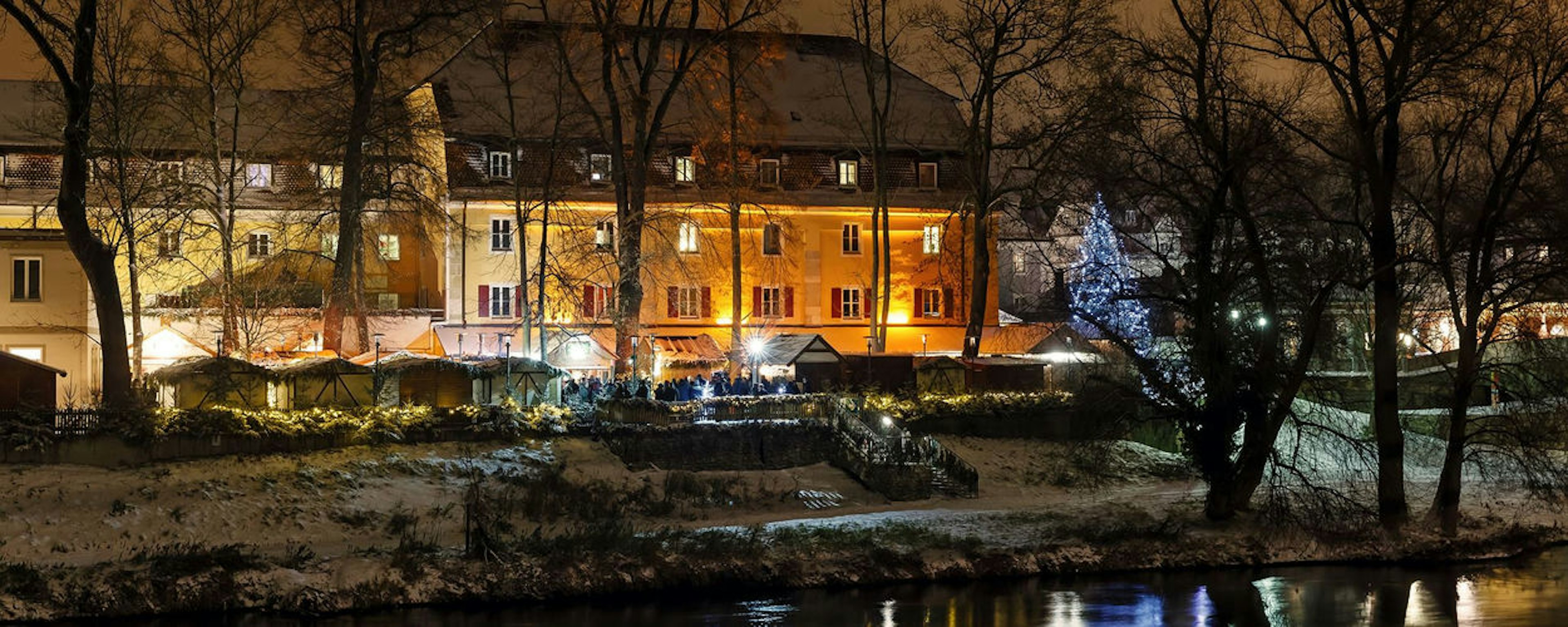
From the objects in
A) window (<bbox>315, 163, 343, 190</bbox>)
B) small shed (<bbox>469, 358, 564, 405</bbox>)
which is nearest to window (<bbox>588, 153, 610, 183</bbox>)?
window (<bbox>315, 163, 343, 190</bbox>)

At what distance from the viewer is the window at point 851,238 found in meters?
61.5

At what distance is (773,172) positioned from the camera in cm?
5962

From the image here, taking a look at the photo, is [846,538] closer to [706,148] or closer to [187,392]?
[187,392]

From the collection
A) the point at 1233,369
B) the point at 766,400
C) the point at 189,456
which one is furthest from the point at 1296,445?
the point at 189,456

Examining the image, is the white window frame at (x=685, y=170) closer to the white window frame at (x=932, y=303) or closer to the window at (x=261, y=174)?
the white window frame at (x=932, y=303)

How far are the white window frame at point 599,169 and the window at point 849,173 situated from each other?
Result: 9.85 m

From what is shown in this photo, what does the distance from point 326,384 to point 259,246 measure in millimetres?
20964

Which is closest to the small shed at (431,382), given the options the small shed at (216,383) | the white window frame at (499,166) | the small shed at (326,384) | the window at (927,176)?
the small shed at (326,384)

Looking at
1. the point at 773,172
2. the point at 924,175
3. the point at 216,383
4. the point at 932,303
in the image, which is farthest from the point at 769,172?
the point at 216,383

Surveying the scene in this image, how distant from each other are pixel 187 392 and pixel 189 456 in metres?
4.19

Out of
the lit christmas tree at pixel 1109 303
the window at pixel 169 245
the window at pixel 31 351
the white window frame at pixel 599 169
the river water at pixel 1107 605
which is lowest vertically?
the river water at pixel 1107 605

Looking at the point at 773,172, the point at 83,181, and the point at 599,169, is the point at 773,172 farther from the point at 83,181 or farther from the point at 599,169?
the point at 83,181

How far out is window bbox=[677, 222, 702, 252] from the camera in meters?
58.6

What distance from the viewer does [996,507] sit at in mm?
33719
